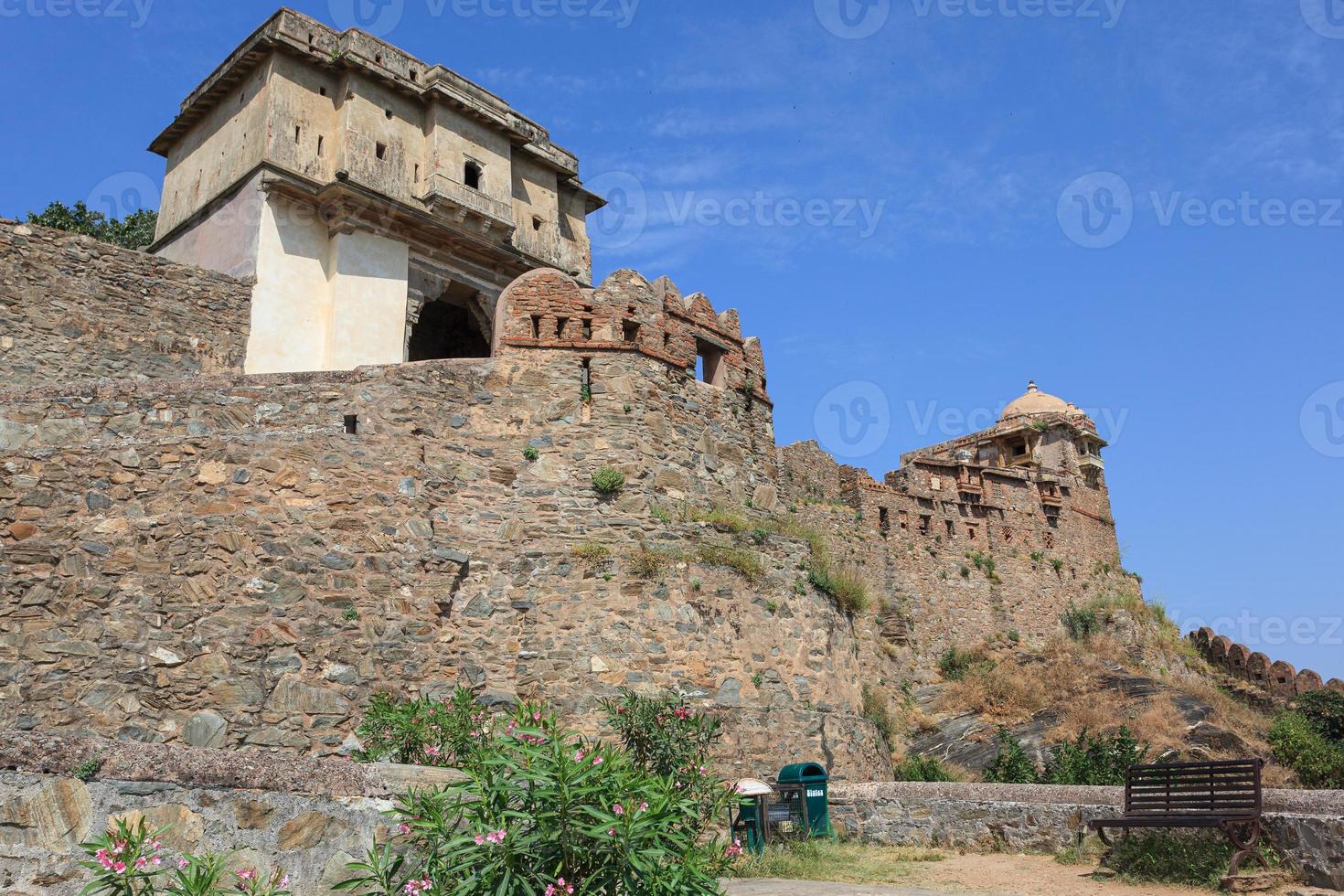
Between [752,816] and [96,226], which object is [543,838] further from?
[96,226]

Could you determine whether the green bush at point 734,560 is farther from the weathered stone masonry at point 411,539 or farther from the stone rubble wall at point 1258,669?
the stone rubble wall at point 1258,669

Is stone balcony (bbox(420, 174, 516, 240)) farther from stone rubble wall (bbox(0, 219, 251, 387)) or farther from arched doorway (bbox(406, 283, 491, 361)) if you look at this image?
stone rubble wall (bbox(0, 219, 251, 387))

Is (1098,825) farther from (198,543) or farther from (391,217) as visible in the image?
(391,217)

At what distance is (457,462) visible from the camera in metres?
13.0

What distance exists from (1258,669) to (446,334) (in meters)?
23.8

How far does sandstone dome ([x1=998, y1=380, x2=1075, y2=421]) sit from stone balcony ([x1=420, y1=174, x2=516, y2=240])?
20359mm

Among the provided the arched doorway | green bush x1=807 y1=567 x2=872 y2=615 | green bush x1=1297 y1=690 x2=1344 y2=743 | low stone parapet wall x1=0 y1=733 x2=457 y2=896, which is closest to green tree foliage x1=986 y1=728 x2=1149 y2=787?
green bush x1=807 y1=567 x2=872 y2=615

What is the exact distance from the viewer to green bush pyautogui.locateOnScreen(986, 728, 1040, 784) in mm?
17938

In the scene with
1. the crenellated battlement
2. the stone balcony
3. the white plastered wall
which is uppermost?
the stone balcony

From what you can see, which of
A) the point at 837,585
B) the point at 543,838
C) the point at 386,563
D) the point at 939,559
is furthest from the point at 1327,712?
the point at 543,838

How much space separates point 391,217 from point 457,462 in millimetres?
12469

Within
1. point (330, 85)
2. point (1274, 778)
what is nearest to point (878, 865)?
point (1274, 778)

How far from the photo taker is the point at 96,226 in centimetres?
3231

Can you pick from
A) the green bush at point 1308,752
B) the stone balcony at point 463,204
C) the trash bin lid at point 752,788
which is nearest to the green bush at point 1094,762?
the green bush at point 1308,752
